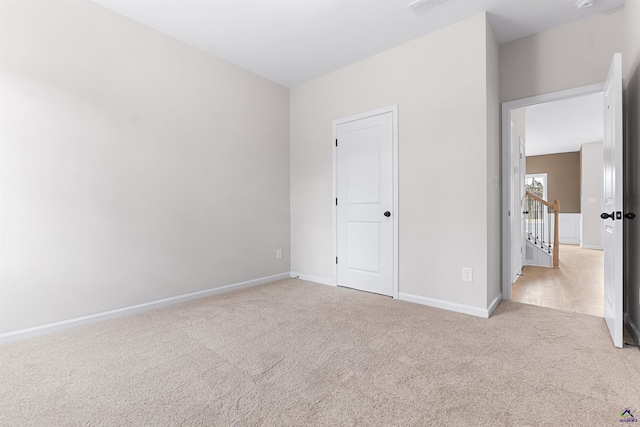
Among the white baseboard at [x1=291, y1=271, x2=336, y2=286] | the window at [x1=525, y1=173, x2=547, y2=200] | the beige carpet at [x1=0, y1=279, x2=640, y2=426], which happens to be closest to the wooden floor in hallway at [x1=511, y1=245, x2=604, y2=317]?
the beige carpet at [x1=0, y1=279, x2=640, y2=426]

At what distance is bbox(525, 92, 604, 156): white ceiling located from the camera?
16.4ft

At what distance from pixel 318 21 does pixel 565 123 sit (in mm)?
5779

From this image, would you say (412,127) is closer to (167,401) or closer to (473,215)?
(473,215)

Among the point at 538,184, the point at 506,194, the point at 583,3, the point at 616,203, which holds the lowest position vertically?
the point at 616,203

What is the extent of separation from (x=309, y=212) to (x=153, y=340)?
2.33m

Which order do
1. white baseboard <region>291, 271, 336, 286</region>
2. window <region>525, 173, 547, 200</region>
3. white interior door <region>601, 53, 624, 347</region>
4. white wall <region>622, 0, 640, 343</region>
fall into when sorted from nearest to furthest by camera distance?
white interior door <region>601, 53, 624, 347</region> < white wall <region>622, 0, 640, 343</region> < white baseboard <region>291, 271, 336, 286</region> < window <region>525, 173, 547, 200</region>

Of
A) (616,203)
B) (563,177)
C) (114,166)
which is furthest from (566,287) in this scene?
(563,177)

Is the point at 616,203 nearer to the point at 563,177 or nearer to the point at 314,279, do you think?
the point at 314,279

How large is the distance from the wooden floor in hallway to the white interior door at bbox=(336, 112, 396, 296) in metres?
1.51

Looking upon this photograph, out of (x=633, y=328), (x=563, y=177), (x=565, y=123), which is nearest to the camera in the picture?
(x=633, y=328)

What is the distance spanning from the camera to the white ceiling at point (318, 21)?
2535 mm

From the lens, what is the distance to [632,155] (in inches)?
89.7

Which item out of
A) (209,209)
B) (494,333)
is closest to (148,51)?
(209,209)

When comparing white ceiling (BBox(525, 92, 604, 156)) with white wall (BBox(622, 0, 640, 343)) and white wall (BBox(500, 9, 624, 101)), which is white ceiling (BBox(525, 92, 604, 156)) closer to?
white wall (BBox(500, 9, 624, 101))
